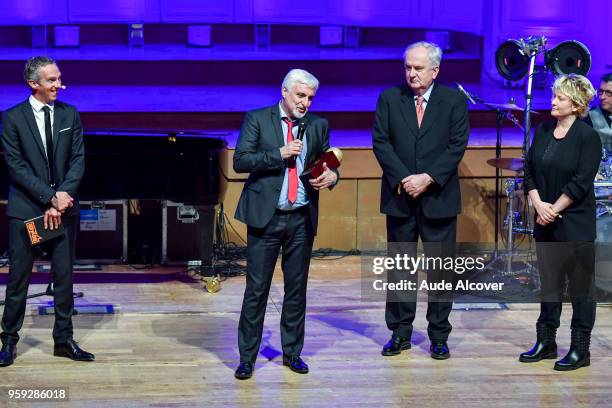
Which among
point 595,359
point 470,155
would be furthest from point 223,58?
point 595,359

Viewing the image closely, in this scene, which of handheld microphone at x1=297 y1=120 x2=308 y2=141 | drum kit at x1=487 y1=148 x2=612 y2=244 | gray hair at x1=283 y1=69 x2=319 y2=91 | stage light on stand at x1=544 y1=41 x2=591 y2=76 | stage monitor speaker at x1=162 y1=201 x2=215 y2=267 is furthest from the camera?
stage monitor speaker at x1=162 y1=201 x2=215 y2=267

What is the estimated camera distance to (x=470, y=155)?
328 inches

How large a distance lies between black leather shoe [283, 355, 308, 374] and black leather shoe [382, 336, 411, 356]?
0.52 metres

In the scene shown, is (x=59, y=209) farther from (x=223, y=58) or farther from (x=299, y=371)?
(x=223, y=58)

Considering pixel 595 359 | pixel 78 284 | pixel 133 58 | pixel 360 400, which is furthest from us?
pixel 133 58

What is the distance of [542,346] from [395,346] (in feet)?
2.57

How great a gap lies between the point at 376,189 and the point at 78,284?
2.66 m

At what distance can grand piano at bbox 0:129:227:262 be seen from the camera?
6332 mm

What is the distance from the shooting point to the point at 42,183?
4.86 metres

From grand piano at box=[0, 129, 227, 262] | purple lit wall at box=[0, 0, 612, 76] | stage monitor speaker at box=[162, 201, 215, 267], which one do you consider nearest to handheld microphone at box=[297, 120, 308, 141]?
grand piano at box=[0, 129, 227, 262]

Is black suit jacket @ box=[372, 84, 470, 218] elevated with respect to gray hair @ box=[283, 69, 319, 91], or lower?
lower
